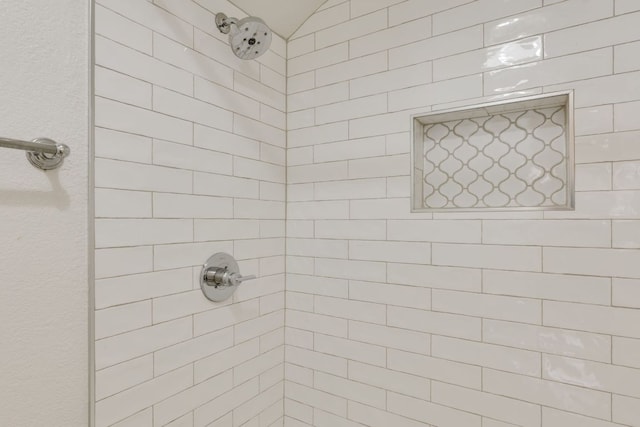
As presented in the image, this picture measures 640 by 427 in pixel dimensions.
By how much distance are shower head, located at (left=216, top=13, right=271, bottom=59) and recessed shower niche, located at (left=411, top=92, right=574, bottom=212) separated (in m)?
0.60

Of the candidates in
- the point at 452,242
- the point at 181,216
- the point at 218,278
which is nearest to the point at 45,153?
the point at 181,216

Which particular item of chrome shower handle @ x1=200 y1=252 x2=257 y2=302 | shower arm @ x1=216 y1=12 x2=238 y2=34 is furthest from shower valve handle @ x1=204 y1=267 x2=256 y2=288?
shower arm @ x1=216 y1=12 x2=238 y2=34

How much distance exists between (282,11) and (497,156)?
1.04 meters

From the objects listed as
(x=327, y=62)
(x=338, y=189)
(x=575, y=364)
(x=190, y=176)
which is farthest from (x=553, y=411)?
(x=327, y=62)

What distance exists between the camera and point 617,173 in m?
0.96

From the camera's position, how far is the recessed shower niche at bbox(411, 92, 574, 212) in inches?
43.6

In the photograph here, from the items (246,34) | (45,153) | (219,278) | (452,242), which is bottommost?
(219,278)

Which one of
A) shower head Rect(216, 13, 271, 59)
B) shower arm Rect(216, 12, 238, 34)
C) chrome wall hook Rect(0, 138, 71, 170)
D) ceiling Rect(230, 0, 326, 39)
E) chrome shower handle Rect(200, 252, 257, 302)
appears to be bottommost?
chrome shower handle Rect(200, 252, 257, 302)

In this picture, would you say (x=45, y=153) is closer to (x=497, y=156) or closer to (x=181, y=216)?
(x=181, y=216)

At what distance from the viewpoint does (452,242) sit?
3.88ft

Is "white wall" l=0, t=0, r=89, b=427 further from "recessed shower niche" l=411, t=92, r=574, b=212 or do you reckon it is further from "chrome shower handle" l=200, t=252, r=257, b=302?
"recessed shower niche" l=411, t=92, r=574, b=212

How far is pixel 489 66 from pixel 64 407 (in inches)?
61.0

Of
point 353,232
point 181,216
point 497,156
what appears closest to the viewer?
point 181,216

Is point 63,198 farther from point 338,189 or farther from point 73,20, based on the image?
point 338,189
